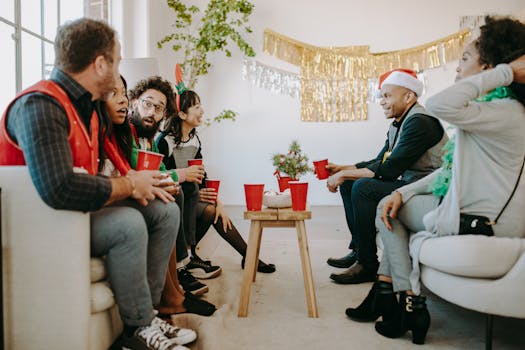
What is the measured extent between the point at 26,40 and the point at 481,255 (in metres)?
2.45

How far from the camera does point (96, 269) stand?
1.31 m

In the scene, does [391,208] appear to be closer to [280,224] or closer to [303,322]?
[280,224]

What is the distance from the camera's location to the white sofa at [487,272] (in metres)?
1.32

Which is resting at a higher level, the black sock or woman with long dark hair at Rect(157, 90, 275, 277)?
woman with long dark hair at Rect(157, 90, 275, 277)

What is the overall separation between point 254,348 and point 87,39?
1173 millimetres

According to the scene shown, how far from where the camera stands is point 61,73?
1325mm

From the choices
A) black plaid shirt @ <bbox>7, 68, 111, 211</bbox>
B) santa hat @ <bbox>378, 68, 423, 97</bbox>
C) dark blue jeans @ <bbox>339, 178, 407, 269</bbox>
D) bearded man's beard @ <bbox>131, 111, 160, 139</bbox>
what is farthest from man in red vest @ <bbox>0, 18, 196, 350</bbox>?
santa hat @ <bbox>378, 68, 423, 97</bbox>

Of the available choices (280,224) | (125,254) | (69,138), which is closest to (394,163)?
(280,224)

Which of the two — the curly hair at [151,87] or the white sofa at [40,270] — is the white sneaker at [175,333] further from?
the curly hair at [151,87]

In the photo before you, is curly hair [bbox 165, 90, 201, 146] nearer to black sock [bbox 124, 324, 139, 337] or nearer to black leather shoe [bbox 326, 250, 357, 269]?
black leather shoe [bbox 326, 250, 357, 269]

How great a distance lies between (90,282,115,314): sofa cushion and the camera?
129cm

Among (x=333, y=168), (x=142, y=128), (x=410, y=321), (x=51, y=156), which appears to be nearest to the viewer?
(x=51, y=156)

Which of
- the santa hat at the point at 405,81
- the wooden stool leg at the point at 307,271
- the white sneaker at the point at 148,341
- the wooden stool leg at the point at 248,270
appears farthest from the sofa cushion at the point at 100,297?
the santa hat at the point at 405,81

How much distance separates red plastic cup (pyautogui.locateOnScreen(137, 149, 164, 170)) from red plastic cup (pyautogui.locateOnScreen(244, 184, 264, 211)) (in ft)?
1.44
